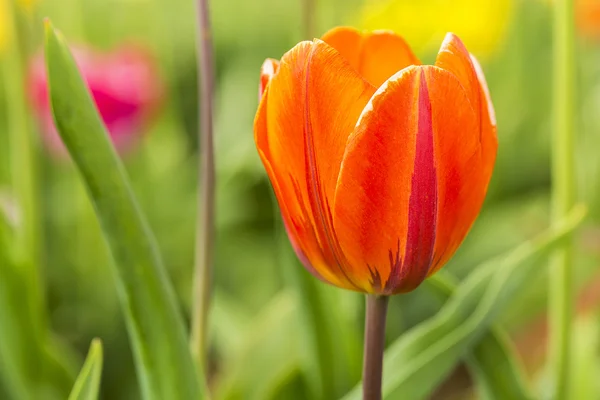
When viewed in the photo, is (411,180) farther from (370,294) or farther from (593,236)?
(593,236)

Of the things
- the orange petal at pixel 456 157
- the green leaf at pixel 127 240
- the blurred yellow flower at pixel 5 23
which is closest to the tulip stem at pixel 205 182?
the green leaf at pixel 127 240

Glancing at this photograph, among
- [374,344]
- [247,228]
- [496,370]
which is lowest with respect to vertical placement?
[247,228]

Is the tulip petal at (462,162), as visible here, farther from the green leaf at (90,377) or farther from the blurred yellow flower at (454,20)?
the blurred yellow flower at (454,20)

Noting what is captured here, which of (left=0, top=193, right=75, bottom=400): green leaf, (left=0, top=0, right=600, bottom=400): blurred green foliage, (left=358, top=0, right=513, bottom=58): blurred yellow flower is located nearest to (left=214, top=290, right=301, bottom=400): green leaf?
(left=0, top=0, right=600, bottom=400): blurred green foliage

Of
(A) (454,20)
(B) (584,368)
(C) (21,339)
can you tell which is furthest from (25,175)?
(A) (454,20)

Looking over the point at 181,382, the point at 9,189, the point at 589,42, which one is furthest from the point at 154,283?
the point at 589,42

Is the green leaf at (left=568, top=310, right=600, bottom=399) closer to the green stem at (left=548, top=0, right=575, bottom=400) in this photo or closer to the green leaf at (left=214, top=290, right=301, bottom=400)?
the green stem at (left=548, top=0, right=575, bottom=400)

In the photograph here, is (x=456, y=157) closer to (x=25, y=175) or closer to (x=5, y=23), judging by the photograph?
(x=25, y=175)
